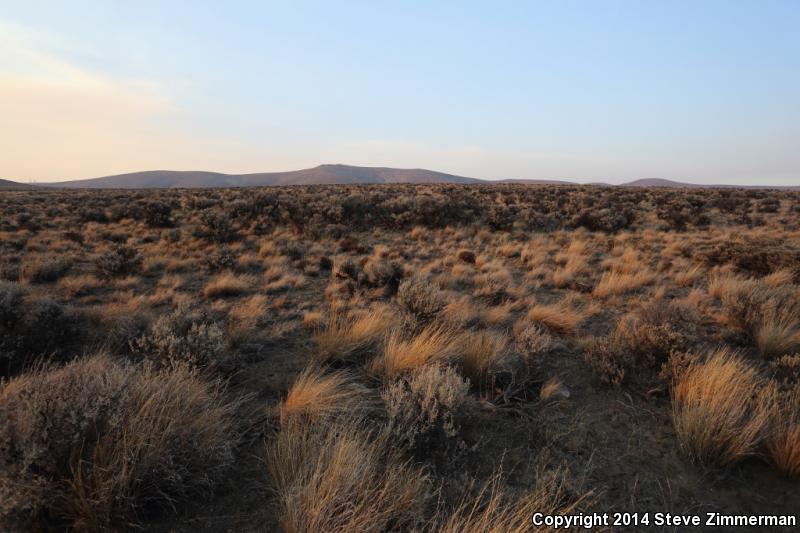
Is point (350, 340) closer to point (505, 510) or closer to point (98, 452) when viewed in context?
point (98, 452)

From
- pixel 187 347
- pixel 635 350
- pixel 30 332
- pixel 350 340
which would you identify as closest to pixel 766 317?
pixel 635 350

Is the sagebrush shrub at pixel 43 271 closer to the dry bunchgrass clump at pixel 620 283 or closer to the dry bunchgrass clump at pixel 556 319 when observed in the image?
the dry bunchgrass clump at pixel 556 319

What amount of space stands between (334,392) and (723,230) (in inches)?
712

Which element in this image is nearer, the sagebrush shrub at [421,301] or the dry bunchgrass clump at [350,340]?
the dry bunchgrass clump at [350,340]

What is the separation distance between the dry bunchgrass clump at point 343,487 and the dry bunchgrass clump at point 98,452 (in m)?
0.48

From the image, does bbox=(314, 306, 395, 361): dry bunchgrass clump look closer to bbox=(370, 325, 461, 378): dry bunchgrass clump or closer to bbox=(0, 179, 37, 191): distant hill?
bbox=(370, 325, 461, 378): dry bunchgrass clump

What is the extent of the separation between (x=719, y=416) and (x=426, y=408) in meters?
2.13

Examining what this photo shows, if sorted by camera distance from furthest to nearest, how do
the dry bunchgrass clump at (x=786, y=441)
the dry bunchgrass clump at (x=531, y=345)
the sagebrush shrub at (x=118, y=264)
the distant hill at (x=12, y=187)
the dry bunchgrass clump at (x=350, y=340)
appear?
the distant hill at (x=12, y=187) < the sagebrush shrub at (x=118, y=264) < the dry bunchgrass clump at (x=350, y=340) < the dry bunchgrass clump at (x=531, y=345) < the dry bunchgrass clump at (x=786, y=441)

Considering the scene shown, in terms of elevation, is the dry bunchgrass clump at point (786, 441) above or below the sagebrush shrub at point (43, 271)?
below

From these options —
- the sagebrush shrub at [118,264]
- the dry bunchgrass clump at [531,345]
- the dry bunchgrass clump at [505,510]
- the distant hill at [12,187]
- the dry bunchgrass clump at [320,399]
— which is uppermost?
the distant hill at [12,187]

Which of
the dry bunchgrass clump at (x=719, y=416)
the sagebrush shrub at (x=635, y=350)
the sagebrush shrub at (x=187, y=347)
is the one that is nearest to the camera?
the dry bunchgrass clump at (x=719, y=416)

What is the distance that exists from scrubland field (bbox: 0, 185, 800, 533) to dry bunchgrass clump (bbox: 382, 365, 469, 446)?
0.8 inches

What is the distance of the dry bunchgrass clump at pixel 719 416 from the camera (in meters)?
2.80

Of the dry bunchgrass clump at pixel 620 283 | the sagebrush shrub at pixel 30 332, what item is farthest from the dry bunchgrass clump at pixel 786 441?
the sagebrush shrub at pixel 30 332
